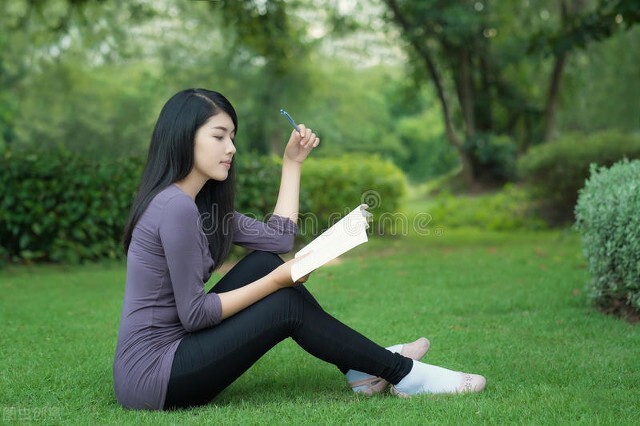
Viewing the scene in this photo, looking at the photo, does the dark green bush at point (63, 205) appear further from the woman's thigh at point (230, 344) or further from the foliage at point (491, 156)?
the foliage at point (491, 156)

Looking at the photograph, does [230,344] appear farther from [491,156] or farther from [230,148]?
[491,156]

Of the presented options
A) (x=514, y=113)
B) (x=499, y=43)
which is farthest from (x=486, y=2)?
(x=514, y=113)

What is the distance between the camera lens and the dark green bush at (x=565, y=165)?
39.1 feet

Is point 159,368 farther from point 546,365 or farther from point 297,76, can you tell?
point 297,76

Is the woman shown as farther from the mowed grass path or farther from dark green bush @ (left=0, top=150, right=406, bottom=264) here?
dark green bush @ (left=0, top=150, right=406, bottom=264)

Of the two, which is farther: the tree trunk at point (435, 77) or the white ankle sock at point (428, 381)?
the tree trunk at point (435, 77)

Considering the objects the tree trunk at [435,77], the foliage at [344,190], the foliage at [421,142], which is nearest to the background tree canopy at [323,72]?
the tree trunk at [435,77]

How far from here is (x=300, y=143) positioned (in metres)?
3.79

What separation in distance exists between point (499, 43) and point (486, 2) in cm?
248

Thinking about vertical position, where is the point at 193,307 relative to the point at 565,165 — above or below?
below

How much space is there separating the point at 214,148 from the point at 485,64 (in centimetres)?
1677

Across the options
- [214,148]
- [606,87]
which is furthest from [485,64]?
[214,148]

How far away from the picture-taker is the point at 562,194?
12.3 meters

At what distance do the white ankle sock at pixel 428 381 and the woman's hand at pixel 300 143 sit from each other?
1.14m
